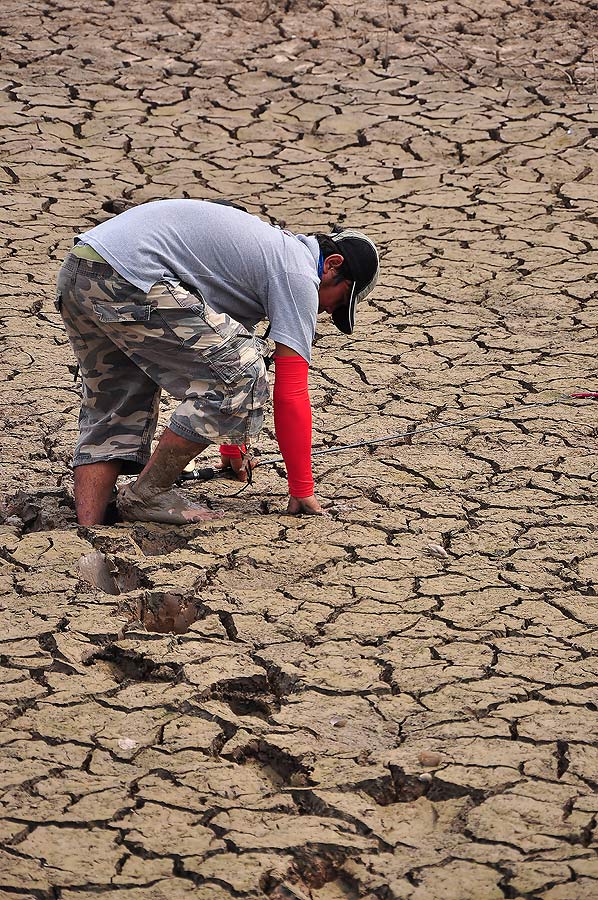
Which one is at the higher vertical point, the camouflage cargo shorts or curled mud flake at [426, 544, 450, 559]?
the camouflage cargo shorts

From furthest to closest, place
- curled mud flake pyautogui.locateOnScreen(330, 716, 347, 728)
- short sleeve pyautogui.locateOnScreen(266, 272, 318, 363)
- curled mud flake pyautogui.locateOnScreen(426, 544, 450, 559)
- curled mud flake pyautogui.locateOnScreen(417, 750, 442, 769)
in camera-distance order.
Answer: curled mud flake pyautogui.locateOnScreen(426, 544, 450, 559)
short sleeve pyautogui.locateOnScreen(266, 272, 318, 363)
curled mud flake pyautogui.locateOnScreen(330, 716, 347, 728)
curled mud flake pyautogui.locateOnScreen(417, 750, 442, 769)

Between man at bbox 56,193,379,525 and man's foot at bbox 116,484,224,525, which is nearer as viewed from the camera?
man at bbox 56,193,379,525

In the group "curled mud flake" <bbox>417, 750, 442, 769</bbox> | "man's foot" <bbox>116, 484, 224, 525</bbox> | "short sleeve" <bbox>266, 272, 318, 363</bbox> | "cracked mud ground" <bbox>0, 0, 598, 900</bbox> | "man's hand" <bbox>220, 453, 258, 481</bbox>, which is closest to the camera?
"cracked mud ground" <bbox>0, 0, 598, 900</bbox>

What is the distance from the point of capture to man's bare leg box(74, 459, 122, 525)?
357cm

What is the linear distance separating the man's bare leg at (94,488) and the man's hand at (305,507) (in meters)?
0.54

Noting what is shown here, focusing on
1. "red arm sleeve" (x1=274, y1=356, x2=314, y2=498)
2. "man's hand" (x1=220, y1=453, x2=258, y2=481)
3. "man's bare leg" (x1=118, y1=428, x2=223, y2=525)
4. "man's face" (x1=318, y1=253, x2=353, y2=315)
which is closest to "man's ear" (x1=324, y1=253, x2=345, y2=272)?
"man's face" (x1=318, y1=253, x2=353, y2=315)

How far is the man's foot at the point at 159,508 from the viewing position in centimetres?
355

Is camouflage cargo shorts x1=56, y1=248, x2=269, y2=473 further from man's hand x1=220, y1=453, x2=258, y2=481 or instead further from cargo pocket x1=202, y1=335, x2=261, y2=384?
man's hand x1=220, y1=453, x2=258, y2=481

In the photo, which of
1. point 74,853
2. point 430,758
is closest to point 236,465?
point 430,758

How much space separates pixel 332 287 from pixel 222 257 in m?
0.32

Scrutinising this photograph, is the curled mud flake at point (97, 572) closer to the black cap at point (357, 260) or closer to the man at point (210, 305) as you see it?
the man at point (210, 305)

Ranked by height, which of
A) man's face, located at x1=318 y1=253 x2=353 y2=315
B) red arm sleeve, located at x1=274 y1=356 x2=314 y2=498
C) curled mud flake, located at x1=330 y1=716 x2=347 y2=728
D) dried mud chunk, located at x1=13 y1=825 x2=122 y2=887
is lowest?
curled mud flake, located at x1=330 y1=716 x2=347 y2=728

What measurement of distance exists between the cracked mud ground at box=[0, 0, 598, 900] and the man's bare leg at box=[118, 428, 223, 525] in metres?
0.06

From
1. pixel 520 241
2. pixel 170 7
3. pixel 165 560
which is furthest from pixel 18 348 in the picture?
pixel 170 7
